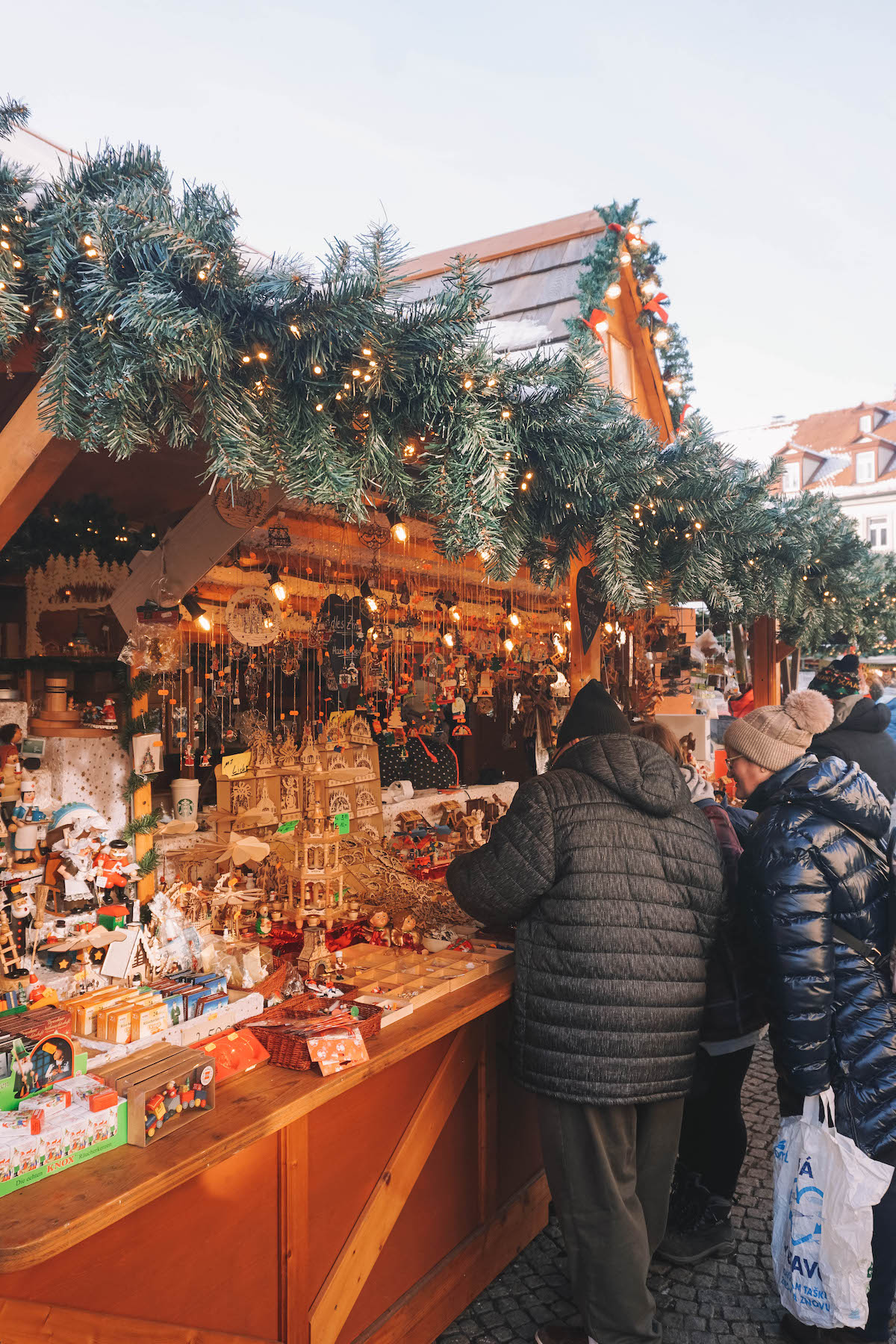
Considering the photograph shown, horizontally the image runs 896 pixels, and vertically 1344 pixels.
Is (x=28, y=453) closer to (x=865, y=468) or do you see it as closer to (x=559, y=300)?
(x=559, y=300)

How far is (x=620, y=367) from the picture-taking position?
5.23 m

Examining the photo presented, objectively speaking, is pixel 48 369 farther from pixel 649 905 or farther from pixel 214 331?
pixel 649 905

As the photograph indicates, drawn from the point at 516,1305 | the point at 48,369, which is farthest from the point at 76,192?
the point at 516,1305

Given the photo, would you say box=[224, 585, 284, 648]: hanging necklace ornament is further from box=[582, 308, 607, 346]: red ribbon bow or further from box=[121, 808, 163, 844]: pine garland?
box=[582, 308, 607, 346]: red ribbon bow

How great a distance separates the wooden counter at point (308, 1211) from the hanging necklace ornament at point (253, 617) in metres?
1.71

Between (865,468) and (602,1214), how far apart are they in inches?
1197

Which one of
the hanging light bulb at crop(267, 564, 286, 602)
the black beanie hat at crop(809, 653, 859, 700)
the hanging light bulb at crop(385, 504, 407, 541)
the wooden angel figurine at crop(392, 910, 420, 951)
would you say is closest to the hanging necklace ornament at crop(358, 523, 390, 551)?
the hanging light bulb at crop(385, 504, 407, 541)

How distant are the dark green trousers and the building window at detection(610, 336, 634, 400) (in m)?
3.81

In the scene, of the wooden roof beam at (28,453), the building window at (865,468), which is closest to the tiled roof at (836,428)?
the building window at (865,468)

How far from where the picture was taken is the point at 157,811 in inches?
131

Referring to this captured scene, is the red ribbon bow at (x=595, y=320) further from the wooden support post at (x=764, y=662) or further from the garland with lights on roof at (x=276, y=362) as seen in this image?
the wooden support post at (x=764, y=662)

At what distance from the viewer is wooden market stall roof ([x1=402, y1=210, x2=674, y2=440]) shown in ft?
15.7

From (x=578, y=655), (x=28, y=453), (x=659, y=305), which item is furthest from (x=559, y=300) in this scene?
(x=28, y=453)

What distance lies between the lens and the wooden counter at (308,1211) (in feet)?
5.09
